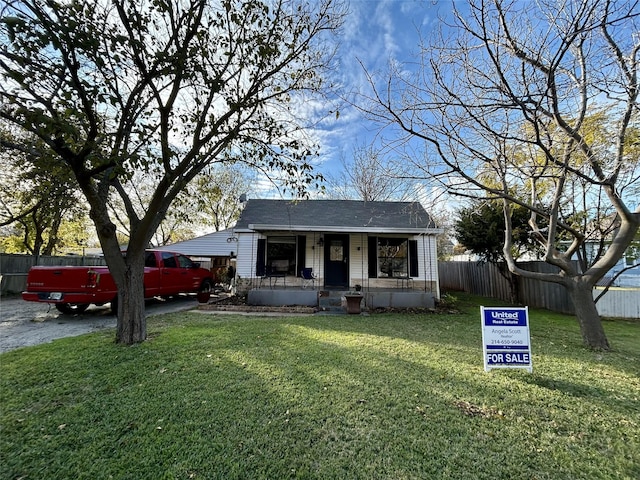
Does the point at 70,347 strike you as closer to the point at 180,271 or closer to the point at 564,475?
the point at 180,271

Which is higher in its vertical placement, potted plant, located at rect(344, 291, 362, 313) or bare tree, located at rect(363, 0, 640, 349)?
bare tree, located at rect(363, 0, 640, 349)

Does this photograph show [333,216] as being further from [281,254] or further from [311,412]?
[311,412]

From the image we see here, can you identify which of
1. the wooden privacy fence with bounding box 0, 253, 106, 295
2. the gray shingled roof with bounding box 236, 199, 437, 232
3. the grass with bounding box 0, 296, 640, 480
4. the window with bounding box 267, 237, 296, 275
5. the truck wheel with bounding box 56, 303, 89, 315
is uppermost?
the gray shingled roof with bounding box 236, 199, 437, 232

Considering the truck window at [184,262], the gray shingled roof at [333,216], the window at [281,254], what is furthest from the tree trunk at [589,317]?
the truck window at [184,262]

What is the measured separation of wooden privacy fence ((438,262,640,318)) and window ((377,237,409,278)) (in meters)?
4.21

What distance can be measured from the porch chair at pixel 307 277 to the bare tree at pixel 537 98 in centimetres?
694

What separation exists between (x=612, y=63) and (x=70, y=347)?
30.1 ft

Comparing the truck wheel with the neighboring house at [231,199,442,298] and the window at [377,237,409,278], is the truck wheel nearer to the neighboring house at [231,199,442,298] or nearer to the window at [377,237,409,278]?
the neighboring house at [231,199,442,298]

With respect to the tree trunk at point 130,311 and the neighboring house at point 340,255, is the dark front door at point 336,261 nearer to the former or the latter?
the neighboring house at point 340,255

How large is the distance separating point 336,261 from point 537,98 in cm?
842

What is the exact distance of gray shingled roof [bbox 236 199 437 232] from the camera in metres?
11.1

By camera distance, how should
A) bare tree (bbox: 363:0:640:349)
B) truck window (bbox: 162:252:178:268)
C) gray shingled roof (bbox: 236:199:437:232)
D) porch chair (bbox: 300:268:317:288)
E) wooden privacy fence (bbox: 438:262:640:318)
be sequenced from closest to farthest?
bare tree (bbox: 363:0:640:349)
wooden privacy fence (bbox: 438:262:640:318)
truck window (bbox: 162:252:178:268)
porch chair (bbox: 300:268:317:288)
gray shingled roof (bbox: 236:199:437:232)

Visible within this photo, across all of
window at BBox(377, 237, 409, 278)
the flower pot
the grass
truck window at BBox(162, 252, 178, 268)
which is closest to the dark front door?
window at BBox(377, 237, 409, 278)

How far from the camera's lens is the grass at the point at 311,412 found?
6.93ft
